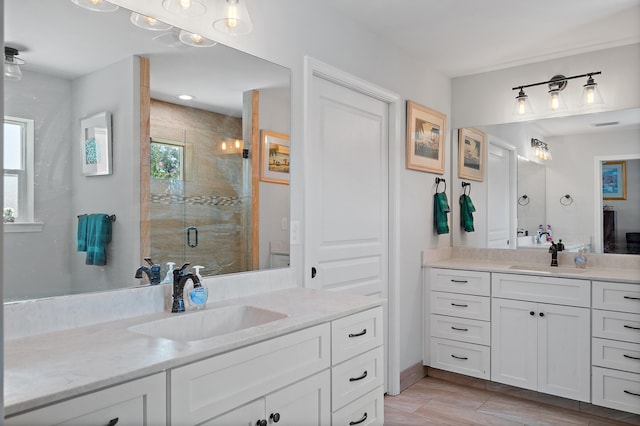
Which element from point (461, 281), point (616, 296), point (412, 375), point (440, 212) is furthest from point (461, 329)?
point (616, 296)

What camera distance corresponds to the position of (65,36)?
4.83 ft

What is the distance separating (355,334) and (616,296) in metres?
1.91

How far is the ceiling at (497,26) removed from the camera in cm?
263

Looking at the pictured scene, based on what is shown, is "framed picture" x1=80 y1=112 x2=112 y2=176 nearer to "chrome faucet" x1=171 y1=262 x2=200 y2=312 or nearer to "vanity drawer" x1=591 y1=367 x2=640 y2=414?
"chrome faucet" x1=171 y1=262 x2=200 y2=312

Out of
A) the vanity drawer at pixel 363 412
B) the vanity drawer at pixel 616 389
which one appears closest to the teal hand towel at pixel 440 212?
the vanity drawer at pixel 616 389

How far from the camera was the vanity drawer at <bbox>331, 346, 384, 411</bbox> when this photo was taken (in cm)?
173

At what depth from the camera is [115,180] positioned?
5.27 ft

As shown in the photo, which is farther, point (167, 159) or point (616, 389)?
point (616, 389)

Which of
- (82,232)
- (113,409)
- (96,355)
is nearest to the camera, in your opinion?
(113,409)

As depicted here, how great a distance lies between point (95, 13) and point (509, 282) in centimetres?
291

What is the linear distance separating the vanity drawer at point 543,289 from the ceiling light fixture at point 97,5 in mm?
2829

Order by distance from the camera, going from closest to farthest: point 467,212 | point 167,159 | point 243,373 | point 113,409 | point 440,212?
point 113,409 → point 243,373 → point 167,159 → point 440,212 → point 467,212

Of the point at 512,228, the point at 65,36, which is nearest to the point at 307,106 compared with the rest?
the point at 65,36

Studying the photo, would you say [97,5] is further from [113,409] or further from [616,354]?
[616,354]
